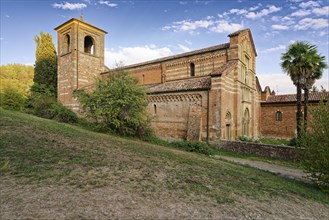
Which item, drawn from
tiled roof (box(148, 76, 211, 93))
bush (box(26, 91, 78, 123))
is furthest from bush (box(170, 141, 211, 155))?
bush (box(26, 91, 78, 123))

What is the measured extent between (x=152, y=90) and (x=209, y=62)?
658 centimetres

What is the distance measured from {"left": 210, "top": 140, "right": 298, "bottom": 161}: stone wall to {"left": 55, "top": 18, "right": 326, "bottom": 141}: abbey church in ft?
2.62

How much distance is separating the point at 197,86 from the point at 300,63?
8.67m

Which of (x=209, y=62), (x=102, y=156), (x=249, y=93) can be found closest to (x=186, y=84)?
(x=209, y=62)

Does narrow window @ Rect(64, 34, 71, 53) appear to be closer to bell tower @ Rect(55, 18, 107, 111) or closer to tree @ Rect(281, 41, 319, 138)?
bell tower @ Rect(55, 18, 107, 111)

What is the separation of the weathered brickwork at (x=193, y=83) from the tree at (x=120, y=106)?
356 cm

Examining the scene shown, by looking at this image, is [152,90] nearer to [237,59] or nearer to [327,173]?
[237,59]

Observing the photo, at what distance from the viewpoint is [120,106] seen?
15.1 metres

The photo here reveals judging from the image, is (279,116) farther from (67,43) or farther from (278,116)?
(67,43)

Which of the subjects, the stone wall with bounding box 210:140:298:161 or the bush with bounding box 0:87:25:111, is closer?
the stone wall with bounding box 210:140:298:161

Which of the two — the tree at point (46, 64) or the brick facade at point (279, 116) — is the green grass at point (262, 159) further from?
Result: the tree at point (46, 64)

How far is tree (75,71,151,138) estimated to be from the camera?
48.9ft

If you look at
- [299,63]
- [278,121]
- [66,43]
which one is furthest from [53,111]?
[278,121]

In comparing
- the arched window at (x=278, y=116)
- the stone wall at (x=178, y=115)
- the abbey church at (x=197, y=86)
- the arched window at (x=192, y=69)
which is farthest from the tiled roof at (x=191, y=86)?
the arched window at (x=278, y=116)
